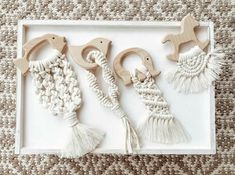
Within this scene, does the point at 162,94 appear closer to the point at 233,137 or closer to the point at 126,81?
the point at 126,81

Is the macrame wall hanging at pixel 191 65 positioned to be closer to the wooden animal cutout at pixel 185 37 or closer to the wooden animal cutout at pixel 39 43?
the wooden animal cutout at pixel 185 37

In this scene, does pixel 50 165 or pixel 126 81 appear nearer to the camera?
pixel 126 81

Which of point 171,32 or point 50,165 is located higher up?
point 171,32

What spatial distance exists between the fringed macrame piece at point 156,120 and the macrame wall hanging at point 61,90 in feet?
0.31

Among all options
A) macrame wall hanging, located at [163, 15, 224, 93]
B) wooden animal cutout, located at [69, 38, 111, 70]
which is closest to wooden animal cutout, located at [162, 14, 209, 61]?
macrame wall hanging, located at [163, 15, 224, 93]

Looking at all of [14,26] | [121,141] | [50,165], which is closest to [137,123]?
[121,141]

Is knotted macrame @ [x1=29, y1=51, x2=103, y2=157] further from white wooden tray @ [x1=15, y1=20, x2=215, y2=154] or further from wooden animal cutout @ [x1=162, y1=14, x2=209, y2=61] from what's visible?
wooden animal cutout @ [x1=162, y1=14, x2=209, y2=61]

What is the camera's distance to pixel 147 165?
2.78ft

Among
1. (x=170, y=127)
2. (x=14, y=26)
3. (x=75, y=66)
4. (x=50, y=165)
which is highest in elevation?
(x=14, y=26)

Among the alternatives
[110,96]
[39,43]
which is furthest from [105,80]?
[39,43]

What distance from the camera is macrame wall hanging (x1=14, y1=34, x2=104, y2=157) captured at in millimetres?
677

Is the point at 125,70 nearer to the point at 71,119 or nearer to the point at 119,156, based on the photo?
the point at 71,119

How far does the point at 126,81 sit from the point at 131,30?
0.33ft

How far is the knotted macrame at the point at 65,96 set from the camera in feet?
2.22
